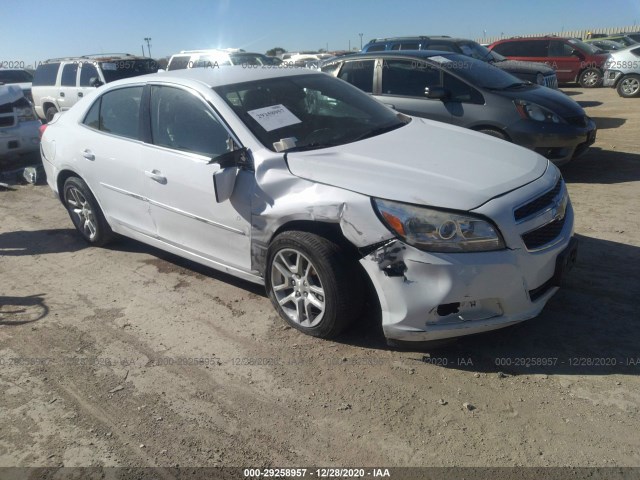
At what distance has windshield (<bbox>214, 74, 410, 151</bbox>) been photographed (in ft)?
12.4

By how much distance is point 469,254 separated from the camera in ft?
9.61

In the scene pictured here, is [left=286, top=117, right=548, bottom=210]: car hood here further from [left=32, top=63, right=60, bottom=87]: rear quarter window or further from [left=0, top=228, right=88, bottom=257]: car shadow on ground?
[left=32, top=63, right=60, bottom=87]: rear quarter window

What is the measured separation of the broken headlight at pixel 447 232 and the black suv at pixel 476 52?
9.76 metres

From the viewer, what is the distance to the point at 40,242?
5766mm

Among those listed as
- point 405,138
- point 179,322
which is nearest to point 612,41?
point 405,138

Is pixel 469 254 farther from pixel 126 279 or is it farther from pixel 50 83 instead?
pixel 50 83

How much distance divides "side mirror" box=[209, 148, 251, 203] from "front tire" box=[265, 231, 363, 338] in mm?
490

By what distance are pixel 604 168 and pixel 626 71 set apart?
358 inches

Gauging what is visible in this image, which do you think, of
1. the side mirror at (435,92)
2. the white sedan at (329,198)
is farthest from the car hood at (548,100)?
the white sedan at (329,198)

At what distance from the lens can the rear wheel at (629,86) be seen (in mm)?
14555

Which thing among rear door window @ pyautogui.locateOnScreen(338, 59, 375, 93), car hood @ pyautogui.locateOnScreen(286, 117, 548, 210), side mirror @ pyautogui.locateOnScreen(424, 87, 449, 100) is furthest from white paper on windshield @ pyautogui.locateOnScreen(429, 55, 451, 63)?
car hood @ pyautogui.locateOnScreen(286, 117, 548, 210)

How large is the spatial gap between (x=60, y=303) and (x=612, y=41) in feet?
77.8

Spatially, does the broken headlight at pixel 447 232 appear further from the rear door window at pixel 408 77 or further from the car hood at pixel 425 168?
the rear door window at pixel 408 77

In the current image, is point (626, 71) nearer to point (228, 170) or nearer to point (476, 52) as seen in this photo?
point (476, 52)
